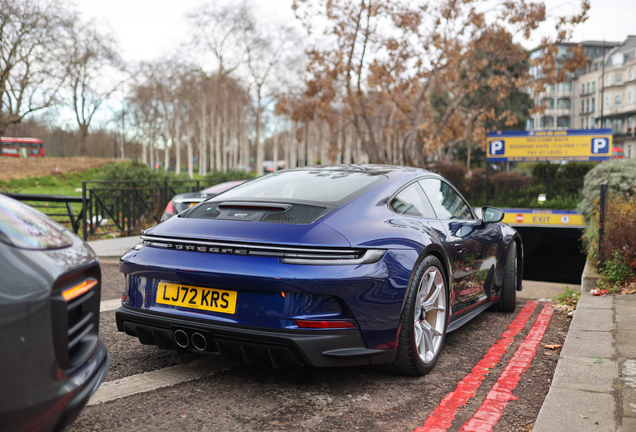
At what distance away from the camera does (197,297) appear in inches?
116

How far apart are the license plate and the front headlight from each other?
0.97 m

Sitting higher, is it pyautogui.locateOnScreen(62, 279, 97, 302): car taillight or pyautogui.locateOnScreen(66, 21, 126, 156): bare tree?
pyautogui.locateOnScreen(66, 21, 126, 156): bare tree

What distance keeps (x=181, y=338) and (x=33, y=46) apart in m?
29.2

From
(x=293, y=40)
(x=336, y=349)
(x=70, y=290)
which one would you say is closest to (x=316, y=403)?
(x=336, y=349)

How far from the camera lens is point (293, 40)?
136 feet

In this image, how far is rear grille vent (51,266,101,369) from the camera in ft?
5.86

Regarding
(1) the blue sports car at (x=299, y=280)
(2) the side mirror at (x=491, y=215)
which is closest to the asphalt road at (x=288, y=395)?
(1) the blue sports car at (x=299, y=280)

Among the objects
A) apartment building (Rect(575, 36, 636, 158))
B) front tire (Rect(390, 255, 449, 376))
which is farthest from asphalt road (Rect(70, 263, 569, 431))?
apartment building (Rect(575, 36, 636, 158))

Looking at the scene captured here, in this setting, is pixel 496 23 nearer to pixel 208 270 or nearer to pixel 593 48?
pixel 208 270

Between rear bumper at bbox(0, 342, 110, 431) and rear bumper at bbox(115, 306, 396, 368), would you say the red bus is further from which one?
rear bumper at bbox(0, 342, 110, 431)

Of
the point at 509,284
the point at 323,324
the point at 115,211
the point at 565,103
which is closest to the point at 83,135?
the point at 115,211

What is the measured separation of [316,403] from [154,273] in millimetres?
1163

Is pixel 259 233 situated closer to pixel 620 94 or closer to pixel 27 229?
pixel 27 229

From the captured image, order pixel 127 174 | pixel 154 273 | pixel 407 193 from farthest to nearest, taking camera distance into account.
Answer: pixel 127 174
pixel 407 193
pixel 154 273
